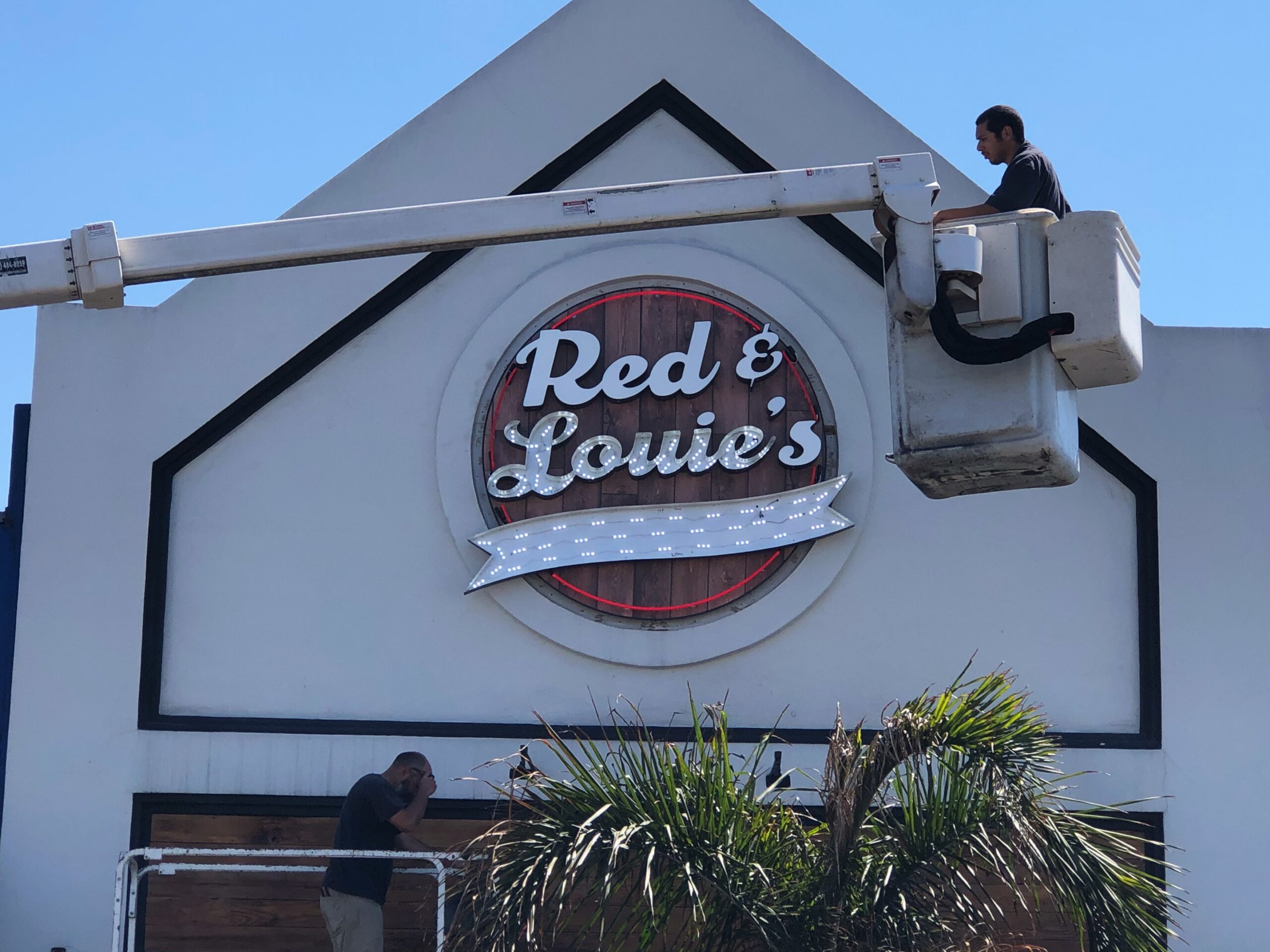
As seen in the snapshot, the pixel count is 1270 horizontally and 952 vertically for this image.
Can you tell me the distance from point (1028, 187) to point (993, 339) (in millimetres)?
982

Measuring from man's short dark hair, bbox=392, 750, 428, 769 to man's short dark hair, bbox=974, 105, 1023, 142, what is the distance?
476 centimetres

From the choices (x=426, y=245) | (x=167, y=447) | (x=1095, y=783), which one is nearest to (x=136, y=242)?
(x=426, y=245)

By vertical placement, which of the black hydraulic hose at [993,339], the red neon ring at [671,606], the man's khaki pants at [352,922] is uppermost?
the black hydraulic hose at [993,339]

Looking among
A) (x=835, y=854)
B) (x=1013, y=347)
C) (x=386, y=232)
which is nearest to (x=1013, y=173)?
(x=1013, y=347)

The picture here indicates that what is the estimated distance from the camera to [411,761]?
868 centimetres

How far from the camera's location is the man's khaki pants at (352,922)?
8289mm

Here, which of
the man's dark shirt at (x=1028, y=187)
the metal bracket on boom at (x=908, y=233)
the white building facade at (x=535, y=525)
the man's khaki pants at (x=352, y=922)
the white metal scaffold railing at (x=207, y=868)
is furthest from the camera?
the white building facade at (x=535, y=525)

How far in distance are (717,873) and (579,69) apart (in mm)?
5497

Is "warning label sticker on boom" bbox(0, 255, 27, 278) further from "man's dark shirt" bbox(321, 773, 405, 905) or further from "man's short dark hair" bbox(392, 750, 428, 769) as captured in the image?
"man's short dark hair" bbox(392, 750, 428, 769)

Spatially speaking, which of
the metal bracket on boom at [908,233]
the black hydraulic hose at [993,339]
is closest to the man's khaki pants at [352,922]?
the metal bracket on boom at [908,233]

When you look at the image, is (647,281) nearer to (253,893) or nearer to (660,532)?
(660,532)

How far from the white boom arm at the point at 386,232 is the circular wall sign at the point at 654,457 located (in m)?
3.27

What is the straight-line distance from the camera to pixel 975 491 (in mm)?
5797

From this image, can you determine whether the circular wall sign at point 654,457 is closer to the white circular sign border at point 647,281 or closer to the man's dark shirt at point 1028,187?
the white circular sign border at point 647,281
